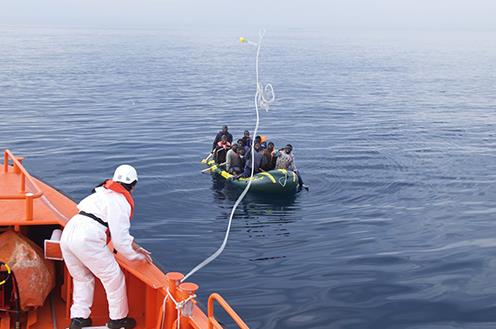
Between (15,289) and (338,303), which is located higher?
(15,289)

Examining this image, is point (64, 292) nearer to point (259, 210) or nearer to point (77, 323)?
point (77, 323)

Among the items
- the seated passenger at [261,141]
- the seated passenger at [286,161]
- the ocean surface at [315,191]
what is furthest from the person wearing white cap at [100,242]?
the seated passenger at [261,141]

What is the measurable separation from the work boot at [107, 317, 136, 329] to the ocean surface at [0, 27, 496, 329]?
4340 mm

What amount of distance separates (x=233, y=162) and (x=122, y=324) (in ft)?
47.2

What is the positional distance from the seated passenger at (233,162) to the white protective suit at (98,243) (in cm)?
1438

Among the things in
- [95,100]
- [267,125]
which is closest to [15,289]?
[267,125]

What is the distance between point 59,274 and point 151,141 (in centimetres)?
2174

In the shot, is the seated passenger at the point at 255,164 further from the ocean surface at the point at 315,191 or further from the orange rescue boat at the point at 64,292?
the orange rescue boat at the point at 64,292

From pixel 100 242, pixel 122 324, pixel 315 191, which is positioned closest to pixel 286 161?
pixel 315 191

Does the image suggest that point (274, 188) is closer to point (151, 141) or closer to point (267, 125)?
point (151, 141)

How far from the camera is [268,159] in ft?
68.8

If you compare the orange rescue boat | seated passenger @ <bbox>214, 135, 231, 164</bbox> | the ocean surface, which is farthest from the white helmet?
seated passenger @ <bbox>214, 135, 231, 164</bbox>

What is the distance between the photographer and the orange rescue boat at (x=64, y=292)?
696cm

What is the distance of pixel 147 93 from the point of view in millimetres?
49656
